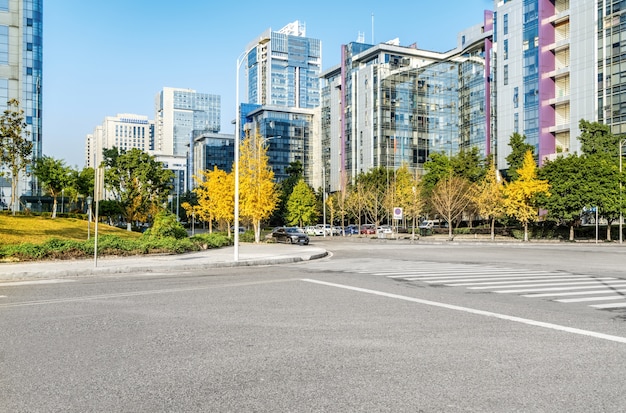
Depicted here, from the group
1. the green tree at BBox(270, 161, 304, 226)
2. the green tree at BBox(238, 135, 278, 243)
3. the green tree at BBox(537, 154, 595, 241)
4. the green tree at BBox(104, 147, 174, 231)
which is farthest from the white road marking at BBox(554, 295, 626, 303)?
the green tree at BBox(270, 161, 304, 226)

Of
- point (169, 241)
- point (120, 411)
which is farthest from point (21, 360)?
point (169, 241)

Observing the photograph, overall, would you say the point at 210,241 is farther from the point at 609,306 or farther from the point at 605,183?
the point at 605,183

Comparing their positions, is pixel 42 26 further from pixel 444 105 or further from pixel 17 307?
pixel 17 307

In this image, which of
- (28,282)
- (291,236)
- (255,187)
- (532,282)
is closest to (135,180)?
(255,187)

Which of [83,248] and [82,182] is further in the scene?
[82,182]

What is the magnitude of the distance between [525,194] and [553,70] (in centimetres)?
2611

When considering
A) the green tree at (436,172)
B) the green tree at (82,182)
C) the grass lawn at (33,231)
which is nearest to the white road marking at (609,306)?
the grass lawn at (33,231)

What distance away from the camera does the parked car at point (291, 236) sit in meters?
45.4

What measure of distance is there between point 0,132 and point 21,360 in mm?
29861

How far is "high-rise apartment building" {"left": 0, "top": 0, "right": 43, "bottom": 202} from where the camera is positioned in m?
91.5

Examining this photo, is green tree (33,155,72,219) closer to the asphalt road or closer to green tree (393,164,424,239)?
green tree (393,164,424,239)

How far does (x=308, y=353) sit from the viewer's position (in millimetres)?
6566

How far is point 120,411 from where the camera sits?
457 centimetres

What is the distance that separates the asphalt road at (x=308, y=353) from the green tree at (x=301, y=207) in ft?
252
